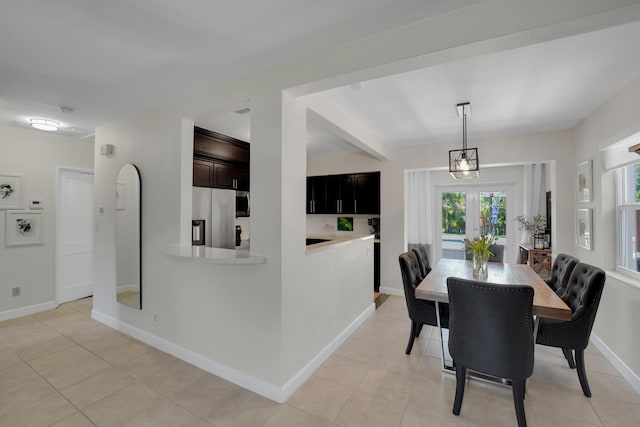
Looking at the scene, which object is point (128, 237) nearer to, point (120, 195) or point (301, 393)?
point (120, 195)

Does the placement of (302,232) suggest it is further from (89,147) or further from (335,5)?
(89,147)

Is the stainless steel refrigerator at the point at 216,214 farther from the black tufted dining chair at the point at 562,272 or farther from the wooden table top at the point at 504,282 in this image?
the black tufted dining chair at the point at 562,272

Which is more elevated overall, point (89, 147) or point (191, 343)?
point (89, 147)

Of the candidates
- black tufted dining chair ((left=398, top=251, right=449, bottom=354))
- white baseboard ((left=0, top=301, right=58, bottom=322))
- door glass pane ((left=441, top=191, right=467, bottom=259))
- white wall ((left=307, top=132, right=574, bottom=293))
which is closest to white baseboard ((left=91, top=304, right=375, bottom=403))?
black tufted dining chair ((left=398, top=251, right=449, bottom=354))

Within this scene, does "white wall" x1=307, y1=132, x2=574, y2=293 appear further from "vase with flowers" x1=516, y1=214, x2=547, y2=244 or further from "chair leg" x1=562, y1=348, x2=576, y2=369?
"chair leg" x1=562, y1=348, x2=576, y2=369

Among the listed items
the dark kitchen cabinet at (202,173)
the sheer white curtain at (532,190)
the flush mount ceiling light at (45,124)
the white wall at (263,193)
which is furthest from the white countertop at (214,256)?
the sheer white curtain at (532,190)

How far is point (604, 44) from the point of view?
1878 mm

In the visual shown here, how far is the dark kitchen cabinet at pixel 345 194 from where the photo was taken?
5066mm

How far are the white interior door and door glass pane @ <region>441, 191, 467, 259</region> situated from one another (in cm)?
647

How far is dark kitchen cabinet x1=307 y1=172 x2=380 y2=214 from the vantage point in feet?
16.6

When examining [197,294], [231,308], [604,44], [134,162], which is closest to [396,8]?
[604,44]

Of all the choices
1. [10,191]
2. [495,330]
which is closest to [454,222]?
[495,330]

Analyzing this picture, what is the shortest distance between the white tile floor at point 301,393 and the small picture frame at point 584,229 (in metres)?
1.19

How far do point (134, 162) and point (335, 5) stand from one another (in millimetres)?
2724
